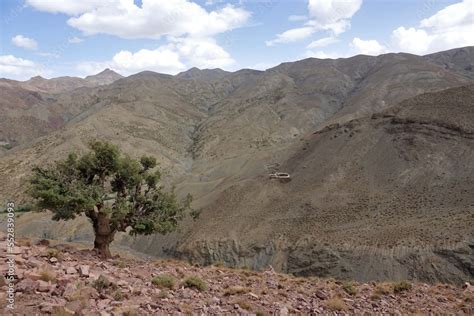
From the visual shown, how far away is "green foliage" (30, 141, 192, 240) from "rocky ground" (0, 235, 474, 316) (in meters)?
2.46

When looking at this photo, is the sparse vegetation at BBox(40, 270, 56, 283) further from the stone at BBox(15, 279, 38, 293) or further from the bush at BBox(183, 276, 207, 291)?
the bush at BBox(183, 276, 207, 291)

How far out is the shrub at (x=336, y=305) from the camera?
12250 millimetres

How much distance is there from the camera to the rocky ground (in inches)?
363

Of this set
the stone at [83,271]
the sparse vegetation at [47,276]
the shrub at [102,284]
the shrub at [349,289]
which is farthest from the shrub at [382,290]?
the sparse vegetation at [47,276]

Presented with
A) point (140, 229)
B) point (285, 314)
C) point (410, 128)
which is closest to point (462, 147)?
point (410, 128)

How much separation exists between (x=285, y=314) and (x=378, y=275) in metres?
21.5

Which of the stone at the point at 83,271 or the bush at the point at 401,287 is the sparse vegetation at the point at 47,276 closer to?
the stone at the point at 83,271

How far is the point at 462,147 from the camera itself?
1694 inches

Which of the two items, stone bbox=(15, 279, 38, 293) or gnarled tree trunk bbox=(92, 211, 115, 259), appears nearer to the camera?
stone bbox=(15, 279, 38, 293)

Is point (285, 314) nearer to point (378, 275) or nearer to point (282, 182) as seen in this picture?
point (378, 275)

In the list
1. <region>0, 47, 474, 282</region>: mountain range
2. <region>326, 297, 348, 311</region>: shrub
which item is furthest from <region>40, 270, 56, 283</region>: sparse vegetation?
<region>0, 47, 474, 282</region>: mountain range

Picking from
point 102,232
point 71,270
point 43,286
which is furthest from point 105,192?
point 43,286

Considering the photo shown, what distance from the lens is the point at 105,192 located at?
19.5 metres

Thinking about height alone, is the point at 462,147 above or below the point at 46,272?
above
